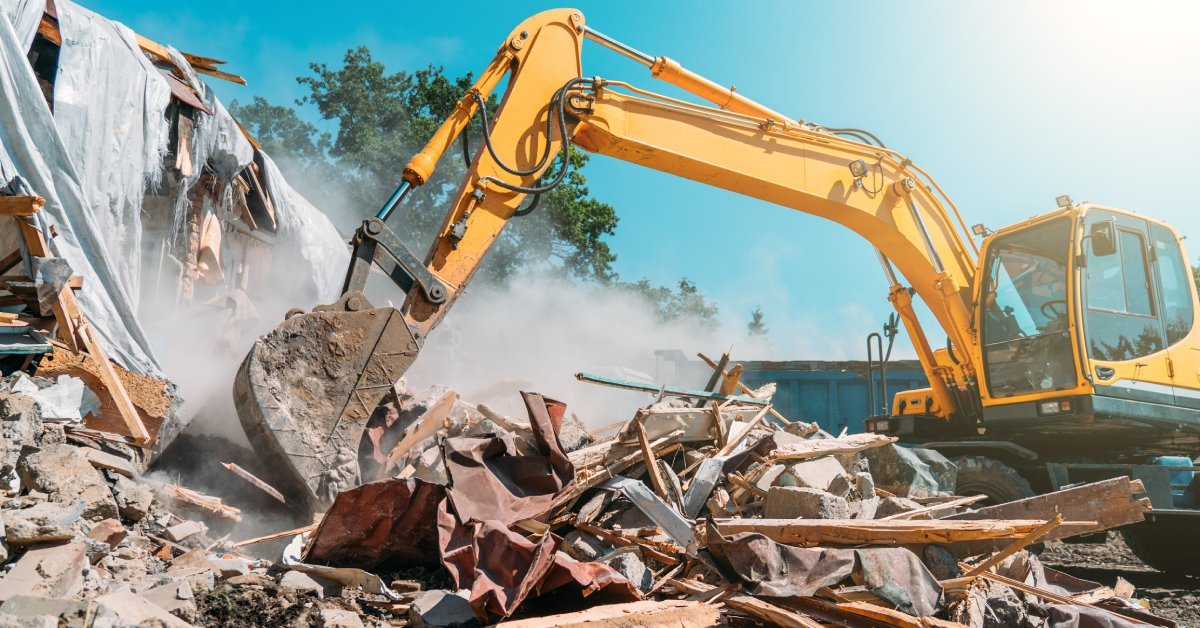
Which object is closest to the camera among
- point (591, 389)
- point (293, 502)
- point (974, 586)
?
point (974, 586)

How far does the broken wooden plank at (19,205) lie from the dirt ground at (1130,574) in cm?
799

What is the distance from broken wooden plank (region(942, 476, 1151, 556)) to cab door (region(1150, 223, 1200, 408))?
2.13 metres

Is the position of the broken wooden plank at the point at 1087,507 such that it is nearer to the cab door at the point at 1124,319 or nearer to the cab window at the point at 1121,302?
the cab door at the point at 1124,319

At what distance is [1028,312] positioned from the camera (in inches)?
256

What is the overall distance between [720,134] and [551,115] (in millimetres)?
1463

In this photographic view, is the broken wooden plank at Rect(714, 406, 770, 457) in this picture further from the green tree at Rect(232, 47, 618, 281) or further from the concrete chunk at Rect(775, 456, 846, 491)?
the green tree at Rect(232, 47, 618, 281)

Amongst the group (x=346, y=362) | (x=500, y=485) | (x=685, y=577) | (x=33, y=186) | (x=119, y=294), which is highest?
(x=33, y=186)

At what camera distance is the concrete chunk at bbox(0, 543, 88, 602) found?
2.56m

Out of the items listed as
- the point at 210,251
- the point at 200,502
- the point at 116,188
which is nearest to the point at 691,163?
the point at 200,502

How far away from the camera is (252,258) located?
10383 mm

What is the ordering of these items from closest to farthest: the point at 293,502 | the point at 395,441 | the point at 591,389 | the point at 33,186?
the point at 293,502
the point at 395,441
the point at 33,186
the point at 591,389

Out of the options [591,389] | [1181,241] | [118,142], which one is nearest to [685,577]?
[1181,241]

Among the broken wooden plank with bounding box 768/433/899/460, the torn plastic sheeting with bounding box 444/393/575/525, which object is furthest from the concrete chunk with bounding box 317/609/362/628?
the broken wooden plank with bounding box 768/433/899/460

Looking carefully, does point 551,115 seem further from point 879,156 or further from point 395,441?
point 879,156
